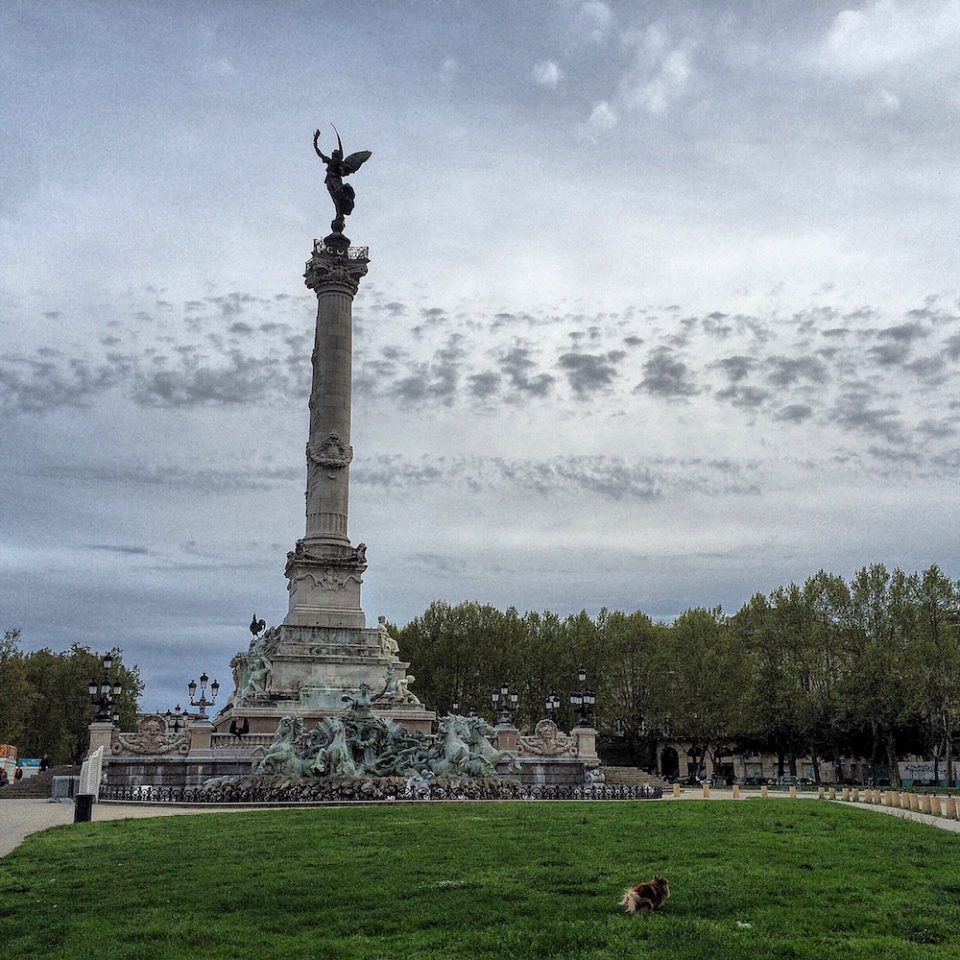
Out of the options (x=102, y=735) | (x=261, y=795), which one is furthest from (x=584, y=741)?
(x=102, y=735)

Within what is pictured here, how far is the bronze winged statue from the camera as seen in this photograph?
60.8m

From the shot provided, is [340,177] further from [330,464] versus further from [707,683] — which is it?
[707,683]

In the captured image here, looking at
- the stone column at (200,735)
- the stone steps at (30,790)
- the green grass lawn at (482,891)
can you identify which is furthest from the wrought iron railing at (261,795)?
the green grass lawn at (482,891)

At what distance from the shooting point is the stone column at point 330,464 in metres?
51.9

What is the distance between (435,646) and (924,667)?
111 ft

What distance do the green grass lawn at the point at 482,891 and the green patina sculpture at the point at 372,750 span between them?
42.2ft

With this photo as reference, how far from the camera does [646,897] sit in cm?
1202

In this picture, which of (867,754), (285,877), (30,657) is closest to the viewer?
(285,877)

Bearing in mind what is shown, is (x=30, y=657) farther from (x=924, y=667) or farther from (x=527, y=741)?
(x=924, y=667)

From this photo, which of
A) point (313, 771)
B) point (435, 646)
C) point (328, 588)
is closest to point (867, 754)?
point (435, 646)

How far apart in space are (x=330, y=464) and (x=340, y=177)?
723 inches

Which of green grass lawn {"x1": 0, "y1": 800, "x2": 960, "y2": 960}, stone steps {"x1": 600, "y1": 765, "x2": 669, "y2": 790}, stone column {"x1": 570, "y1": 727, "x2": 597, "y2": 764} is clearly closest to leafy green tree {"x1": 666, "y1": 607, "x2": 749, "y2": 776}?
stone steps {"x1": 600, "y1": 765, "x2": 669, "y2": 790}

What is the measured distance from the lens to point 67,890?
14.3 meters

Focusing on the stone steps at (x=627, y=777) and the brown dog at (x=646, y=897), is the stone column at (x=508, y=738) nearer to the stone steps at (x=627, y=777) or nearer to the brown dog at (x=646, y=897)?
the stone steps at (x=627, y=777)
